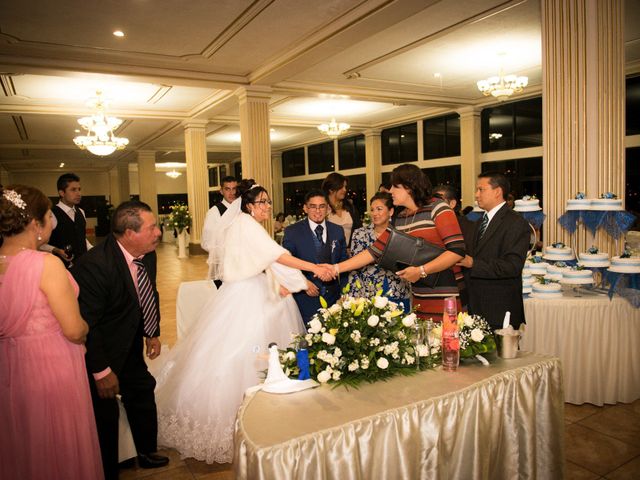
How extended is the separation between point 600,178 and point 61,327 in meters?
4.29

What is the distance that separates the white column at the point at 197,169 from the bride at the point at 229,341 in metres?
11.4

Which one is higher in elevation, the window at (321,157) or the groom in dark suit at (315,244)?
the window at (321,157)

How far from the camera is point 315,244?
3.87 metres

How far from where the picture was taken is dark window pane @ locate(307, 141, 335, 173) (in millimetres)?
20375

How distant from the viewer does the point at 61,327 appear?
2121 millimetres

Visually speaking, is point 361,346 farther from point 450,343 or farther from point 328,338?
point 450,343

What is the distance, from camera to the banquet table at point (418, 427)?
1.69 m

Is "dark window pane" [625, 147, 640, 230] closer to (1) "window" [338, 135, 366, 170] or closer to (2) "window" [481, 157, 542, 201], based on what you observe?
(2) "window" [481, 157, 542, 201]

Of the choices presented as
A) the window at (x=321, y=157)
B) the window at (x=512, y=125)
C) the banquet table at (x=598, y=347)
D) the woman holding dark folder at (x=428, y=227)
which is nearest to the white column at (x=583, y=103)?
the banquet table at (x=598, y=347)

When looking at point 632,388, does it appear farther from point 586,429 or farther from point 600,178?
point 600,178

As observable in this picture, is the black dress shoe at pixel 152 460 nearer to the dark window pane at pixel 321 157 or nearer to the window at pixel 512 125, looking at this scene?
the window at pixel 512 125

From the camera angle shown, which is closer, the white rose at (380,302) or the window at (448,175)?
the white rose at (380,302)

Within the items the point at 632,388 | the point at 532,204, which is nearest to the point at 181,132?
the point at 532,204

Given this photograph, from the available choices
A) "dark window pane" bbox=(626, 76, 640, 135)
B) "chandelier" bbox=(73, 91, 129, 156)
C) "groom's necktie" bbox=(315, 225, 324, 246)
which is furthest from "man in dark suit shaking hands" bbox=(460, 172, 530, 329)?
"chandelier" bbox=(73, 91, 129, 156)
